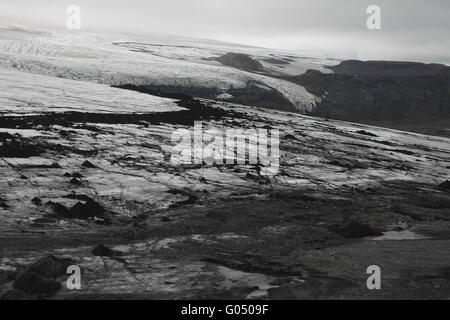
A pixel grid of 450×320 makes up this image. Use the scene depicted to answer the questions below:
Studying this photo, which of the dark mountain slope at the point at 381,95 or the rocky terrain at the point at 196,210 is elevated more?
the dark mountain slope at the point at 381,95

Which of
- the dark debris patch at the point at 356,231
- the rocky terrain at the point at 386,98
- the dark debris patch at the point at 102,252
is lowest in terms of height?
the dark debris patch at the point at 356,231

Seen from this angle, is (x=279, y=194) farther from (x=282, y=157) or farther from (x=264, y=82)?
(x=264, y=82)

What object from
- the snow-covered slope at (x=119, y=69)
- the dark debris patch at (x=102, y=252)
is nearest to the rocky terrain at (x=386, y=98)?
the snow-covered slope at (x=119, y=69)

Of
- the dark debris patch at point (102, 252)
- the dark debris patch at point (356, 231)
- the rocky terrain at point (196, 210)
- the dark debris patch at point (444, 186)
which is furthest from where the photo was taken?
the dark debris patch at point (444, 186)

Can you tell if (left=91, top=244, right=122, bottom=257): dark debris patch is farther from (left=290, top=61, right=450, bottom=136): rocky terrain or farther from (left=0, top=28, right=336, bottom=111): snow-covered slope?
(left=290, top=61, right=450, bottom=136): rocky terrain

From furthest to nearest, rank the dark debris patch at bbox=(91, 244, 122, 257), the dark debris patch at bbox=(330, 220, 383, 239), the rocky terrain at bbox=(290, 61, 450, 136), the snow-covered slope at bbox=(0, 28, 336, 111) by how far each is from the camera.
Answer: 1. the rocky terrain at bbox=(290, 61, 450, 136)
2. the snow-covered slope at bbox=(0, 28, 336, 111)
3. the dark debris patch at bbox=(330, 220, 383, 239)
4. the dark debris patch at bbox=(91, 244, 122, 257)

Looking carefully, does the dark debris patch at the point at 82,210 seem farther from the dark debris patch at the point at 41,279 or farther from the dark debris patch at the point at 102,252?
the dark debris patch at the point at 41,279

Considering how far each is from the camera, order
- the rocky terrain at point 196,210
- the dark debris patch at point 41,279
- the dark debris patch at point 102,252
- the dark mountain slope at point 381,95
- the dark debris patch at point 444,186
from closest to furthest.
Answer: the dark debris patch at point 41,279 → the rocky terrain at point 196,210 → the dark debris patch at point 102,252 → the dark debris patch at point 444,186 → the dark mountain slope at point 381,95

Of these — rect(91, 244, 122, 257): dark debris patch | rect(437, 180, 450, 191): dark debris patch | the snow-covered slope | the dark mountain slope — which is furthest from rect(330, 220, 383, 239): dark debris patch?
the dark mountain slope
